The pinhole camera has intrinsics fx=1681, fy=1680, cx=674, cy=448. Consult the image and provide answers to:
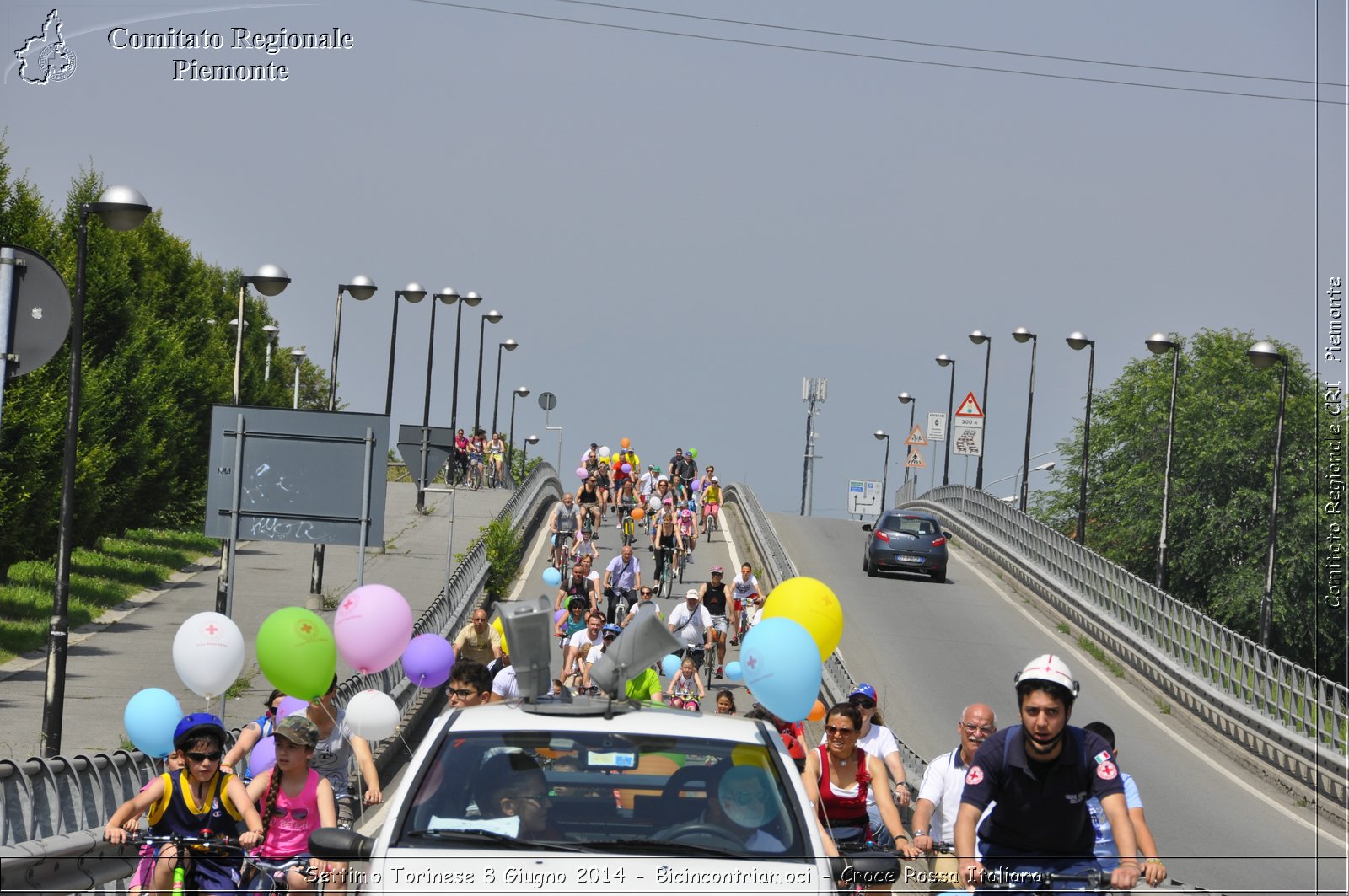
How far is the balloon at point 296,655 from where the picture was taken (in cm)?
1019

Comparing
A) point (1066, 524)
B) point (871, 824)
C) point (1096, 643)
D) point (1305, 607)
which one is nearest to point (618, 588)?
point (1096, 643)

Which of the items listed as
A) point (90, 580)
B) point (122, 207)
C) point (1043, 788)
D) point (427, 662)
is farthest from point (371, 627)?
point (90, 580)

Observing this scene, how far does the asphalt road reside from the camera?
18016 mm

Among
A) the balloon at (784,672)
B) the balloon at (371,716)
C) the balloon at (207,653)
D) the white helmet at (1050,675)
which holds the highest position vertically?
the white helmet at (1050,675)

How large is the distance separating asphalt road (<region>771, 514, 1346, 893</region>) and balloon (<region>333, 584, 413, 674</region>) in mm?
6662

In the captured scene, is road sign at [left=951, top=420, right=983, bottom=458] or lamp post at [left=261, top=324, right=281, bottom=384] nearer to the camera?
road sign at [left=951, top=420, right=983, bottom=458]

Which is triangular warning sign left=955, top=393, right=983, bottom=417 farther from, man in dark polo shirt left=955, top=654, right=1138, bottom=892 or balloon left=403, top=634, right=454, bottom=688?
man in dark polo shirt left=955, top=654, right=1138, bottom=892

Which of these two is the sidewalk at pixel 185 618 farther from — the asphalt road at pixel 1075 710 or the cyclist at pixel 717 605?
the asphalt road at pixel 1075 710

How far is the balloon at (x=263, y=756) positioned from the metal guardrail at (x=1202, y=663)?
1546cm

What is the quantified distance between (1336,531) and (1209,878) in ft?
13.0

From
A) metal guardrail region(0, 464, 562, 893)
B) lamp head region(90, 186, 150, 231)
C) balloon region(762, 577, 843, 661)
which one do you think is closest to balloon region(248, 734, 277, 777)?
metal guardrail region(0, 464, 562, 893)

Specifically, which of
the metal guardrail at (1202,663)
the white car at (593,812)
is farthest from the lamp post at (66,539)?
the metal guardrail at (1202,663)

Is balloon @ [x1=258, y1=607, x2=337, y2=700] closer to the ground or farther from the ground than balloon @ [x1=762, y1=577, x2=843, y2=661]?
closer to the ground

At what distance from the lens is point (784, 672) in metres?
9.19
